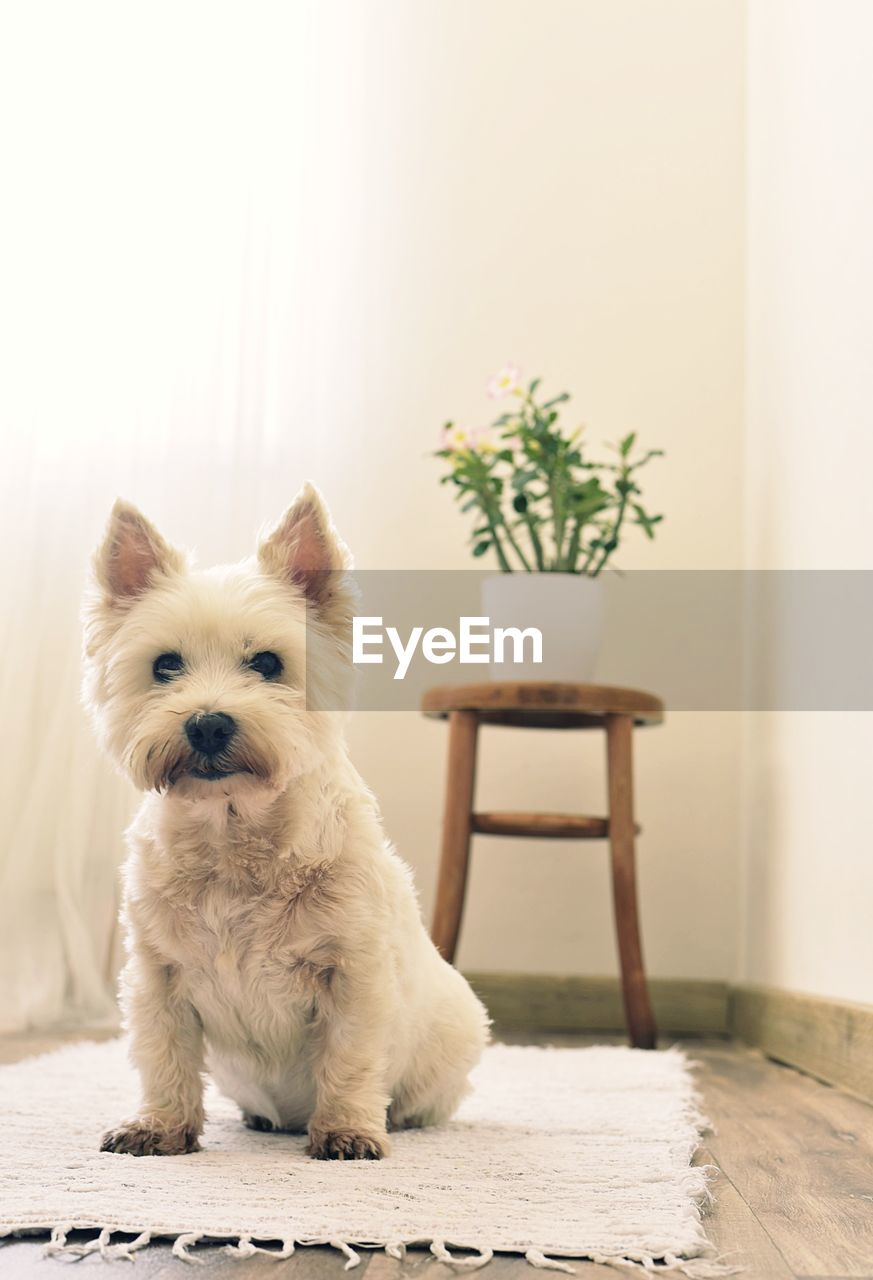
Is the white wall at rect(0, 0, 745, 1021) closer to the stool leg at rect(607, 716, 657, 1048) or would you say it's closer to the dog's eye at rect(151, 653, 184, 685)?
the stool leg at rect(607, 716, 657, 1048)

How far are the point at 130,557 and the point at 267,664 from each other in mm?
194

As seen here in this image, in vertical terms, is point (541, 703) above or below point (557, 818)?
above

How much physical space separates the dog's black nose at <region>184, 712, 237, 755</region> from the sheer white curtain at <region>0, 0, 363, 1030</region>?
1335 mm

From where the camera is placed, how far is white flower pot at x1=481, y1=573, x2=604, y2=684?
2.42 metres

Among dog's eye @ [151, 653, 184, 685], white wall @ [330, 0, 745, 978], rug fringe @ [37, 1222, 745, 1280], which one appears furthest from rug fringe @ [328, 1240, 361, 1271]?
white wall @ [330, 0, 745, 978]

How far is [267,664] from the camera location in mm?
1271

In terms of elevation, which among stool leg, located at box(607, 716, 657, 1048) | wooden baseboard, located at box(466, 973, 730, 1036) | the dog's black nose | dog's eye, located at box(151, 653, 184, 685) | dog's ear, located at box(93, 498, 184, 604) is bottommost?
wooden baseboard, located at box(466, 973, 730, 1036)

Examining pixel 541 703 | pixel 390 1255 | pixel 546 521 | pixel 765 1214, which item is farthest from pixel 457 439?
pixel 390 1255

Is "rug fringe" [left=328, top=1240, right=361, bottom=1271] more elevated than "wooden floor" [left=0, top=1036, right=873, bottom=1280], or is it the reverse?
"rug fringe" [left=328, top=1240, right=361, bottom=1271]

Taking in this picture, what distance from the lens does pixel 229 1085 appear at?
136 centimetres

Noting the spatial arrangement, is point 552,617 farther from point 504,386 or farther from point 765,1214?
point 765,1214

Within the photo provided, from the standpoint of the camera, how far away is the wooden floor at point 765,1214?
0.88 metres

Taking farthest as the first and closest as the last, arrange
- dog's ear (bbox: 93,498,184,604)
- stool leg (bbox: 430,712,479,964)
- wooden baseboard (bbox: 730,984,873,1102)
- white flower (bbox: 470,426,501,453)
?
white flower (bbox: 470,426,501,453)
stool leg (bbox: 430,712,479,964)
wooden baseboard (bbox: 730,984,873,1102)
dog's ear (bbox: 93,498,184,604)

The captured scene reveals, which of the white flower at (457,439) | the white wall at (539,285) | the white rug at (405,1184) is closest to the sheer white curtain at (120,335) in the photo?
the white wall at (539,285)
